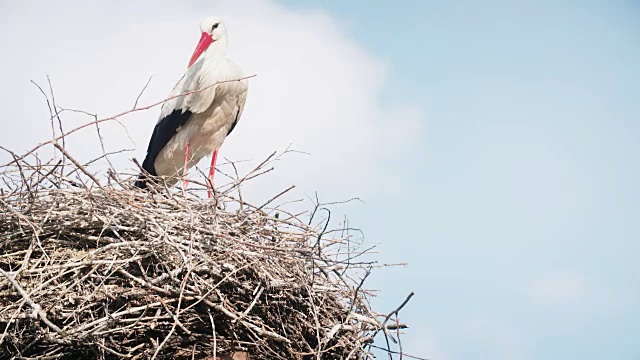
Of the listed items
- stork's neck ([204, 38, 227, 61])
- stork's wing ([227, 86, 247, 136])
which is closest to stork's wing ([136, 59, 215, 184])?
stork's neck ([204, 38, 227, 61])

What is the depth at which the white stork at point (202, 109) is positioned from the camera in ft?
20.6

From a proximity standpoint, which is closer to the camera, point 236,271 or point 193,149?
point 236,271

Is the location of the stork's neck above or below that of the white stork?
above

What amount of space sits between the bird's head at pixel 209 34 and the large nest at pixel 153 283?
9.22 ft

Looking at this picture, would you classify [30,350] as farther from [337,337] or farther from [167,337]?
[337,337]

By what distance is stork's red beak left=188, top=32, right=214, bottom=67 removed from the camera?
21.9 ft

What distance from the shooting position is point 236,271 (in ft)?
11.9

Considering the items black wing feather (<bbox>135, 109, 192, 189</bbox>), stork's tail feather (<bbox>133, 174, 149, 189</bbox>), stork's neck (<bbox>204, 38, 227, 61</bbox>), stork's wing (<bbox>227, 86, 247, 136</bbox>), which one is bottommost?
stork's tail feather (<bbox>133, 174, 149, 189</bbox>)

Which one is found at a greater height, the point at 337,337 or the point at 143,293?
the point at 337,337

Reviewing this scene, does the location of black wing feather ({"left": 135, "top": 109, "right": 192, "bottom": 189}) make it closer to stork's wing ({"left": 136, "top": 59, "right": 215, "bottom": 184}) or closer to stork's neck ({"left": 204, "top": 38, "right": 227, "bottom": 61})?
stork's wing ({"left": 136, "top": 59, "right": 215, "bottom": 184})

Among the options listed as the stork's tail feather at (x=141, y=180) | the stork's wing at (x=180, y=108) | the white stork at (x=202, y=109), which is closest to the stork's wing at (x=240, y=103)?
the white stork at (x=202, y=109)

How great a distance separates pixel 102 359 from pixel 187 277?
1.50ft

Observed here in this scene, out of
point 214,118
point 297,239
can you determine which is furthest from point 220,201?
point 214,118

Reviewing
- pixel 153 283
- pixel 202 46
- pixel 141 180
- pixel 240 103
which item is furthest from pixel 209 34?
pixel 153 283
